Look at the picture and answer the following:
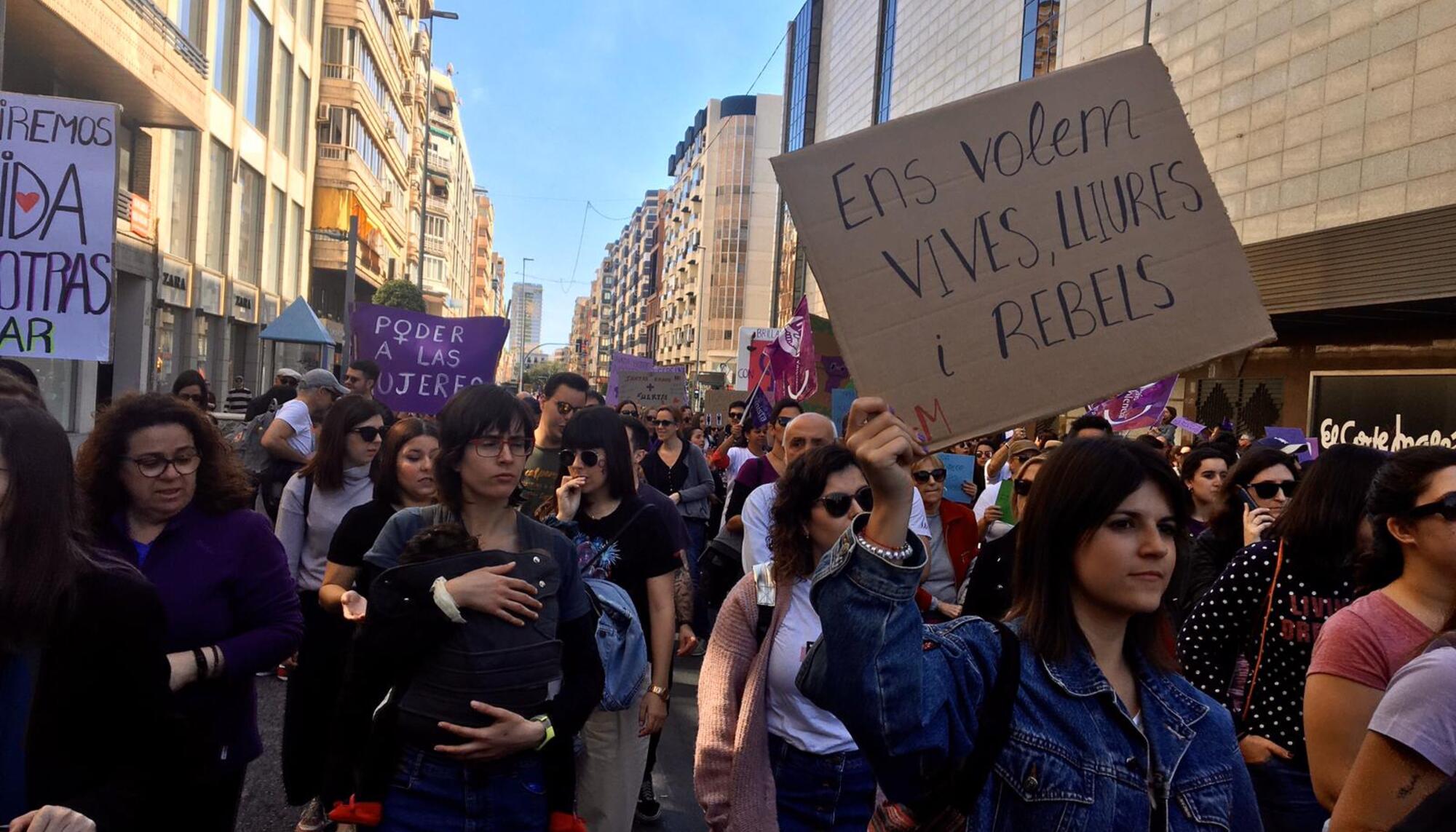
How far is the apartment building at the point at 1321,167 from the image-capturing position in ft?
55.3

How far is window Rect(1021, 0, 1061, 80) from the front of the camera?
3005 centimetres

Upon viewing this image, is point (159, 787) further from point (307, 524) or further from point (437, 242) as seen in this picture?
point (437, 242)

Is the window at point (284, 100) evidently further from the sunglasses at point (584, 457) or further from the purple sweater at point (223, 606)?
the purple sweater at point (223, 606)

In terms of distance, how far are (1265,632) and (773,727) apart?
1.53 m

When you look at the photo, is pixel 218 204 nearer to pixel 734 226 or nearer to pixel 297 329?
pixel 297 329

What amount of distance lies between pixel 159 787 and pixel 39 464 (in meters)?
0.68

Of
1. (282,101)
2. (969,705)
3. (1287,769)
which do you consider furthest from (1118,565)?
(282,101)

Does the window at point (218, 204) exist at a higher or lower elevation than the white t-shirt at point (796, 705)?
higher

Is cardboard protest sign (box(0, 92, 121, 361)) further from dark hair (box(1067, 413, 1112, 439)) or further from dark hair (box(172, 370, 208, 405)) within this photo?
dark hair (box(1067, 413, 1112, 439))

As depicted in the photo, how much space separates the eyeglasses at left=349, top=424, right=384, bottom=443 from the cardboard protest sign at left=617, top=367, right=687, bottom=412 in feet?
46.4

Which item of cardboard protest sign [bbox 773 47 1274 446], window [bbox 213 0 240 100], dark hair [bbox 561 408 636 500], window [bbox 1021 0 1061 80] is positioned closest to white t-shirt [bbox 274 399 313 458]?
dark hair [bbox 561 408 636 500]

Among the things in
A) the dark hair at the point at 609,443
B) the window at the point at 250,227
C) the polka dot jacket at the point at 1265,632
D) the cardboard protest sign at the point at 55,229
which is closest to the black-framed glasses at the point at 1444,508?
the polka dot jacket at the point at 1265,632

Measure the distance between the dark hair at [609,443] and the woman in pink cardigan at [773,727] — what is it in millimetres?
1011

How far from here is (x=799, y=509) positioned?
371 centimetres
